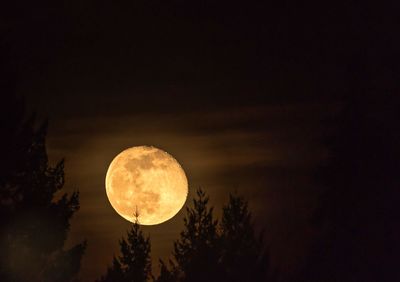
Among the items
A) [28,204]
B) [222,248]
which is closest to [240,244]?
[222,248]

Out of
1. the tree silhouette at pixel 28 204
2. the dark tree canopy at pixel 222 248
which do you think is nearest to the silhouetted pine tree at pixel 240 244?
the dark tree canopy at pixel 222 248

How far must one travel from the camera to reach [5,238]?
38.8 meters

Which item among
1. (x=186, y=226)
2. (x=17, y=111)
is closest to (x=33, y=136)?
(x=17, y=111)

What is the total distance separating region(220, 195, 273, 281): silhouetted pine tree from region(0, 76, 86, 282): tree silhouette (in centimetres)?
2173

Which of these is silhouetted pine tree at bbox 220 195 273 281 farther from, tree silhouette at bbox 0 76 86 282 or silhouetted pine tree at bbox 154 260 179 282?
tree silhouette at bbox 0 76 86 282

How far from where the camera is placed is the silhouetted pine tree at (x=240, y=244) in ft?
204

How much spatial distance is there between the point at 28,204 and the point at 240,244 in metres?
24.7

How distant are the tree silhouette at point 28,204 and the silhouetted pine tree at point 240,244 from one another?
2173cm

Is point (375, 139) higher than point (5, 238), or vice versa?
point (375, 139)

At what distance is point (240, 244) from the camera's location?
208ft

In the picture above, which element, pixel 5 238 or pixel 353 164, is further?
pixel 353 164

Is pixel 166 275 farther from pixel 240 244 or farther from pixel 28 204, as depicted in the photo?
pixel 28 204

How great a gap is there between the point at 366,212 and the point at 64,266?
10.3 meters

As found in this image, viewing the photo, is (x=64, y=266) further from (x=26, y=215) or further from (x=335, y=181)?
(x=335, y=181)
